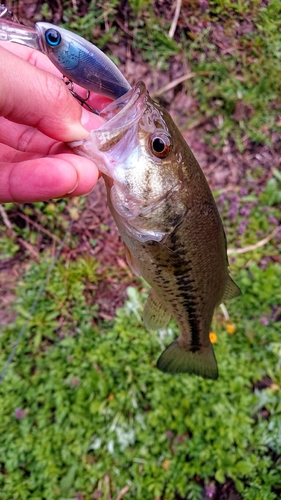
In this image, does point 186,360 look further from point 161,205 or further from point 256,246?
point 256,246

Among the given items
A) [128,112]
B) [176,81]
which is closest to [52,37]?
[128,112]

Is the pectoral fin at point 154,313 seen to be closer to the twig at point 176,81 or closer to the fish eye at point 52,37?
the fish eye at point 52,37

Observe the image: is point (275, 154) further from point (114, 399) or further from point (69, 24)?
point (114, 399)

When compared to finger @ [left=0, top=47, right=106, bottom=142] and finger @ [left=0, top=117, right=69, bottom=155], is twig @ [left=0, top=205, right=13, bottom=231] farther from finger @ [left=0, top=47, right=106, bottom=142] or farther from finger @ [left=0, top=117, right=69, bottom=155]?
finger @ [left=0, top=47, right=106, bottom=142]

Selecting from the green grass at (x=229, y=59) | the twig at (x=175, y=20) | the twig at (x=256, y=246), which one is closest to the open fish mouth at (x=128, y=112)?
the twig at (x=256, y=246)

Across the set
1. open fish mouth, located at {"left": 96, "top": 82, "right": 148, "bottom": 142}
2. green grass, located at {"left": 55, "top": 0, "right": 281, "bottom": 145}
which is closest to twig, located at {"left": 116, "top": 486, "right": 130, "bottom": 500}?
open fish mouth, located at {"left": 96, "top": 82, "right": 148, "bottom": 142}
